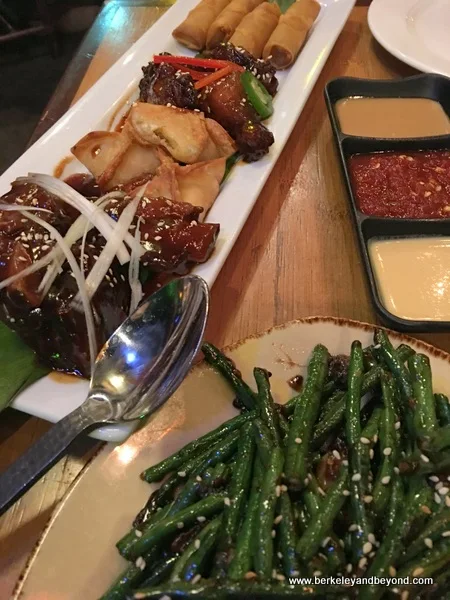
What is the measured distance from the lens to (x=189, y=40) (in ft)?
12.2

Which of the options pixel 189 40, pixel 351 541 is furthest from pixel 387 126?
pixel 351 541

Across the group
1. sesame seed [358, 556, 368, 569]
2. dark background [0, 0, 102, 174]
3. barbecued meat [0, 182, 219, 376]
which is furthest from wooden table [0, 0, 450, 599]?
dark background [0, 0, 102, 174]

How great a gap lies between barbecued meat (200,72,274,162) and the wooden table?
10.9 inches

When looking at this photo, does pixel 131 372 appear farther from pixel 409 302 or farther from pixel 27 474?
pixel 409 302

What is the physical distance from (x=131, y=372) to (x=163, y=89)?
1848 mm

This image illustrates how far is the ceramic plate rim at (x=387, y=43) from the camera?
3.52 meters

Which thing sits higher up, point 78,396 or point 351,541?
point 78,396

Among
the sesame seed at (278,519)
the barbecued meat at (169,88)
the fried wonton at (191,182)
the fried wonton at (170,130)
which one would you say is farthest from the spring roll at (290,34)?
the sesame seed at (278,519)

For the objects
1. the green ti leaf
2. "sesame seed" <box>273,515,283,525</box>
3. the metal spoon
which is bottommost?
"sesame seed" <box>273,515,283,525</box>

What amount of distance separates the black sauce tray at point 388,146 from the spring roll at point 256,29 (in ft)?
2.34

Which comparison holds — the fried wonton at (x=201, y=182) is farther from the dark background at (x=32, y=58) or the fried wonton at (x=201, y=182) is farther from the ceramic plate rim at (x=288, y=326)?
the dark background at (x=32, y=58)

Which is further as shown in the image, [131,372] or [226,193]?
[226,193]

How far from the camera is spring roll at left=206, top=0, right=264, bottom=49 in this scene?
3.73 metres

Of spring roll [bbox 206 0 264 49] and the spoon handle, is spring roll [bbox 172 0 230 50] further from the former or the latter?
the spoon handle
